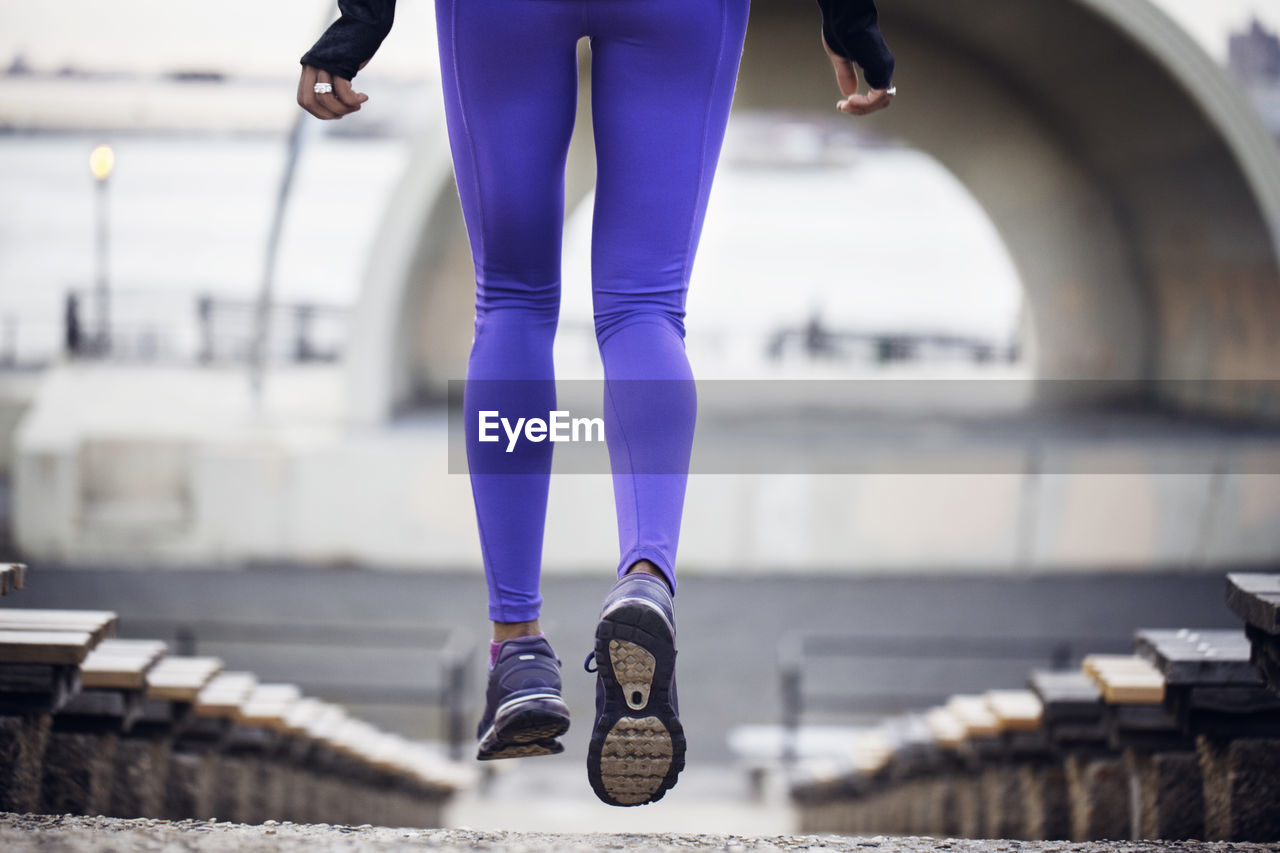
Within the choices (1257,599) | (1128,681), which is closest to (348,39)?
(1257,599)

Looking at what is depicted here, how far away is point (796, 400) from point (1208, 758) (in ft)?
45.2

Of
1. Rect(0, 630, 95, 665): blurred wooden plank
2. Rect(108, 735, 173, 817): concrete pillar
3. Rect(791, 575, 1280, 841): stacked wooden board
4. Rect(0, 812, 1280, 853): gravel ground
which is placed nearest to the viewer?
Rect(0, 812, 1280, 853): gravel ground

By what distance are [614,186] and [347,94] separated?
0.50 m

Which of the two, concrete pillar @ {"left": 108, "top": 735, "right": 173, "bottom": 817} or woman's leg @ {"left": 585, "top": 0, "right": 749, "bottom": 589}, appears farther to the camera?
concrete pillar @ {"left": 108, "top": 735, "right": 173, "bottom": 817}

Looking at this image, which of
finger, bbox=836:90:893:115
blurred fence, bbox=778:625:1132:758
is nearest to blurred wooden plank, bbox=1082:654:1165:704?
finger, bbox=836:90:893:115

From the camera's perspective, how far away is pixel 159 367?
19.0 m

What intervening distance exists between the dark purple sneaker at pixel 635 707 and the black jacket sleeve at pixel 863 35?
1.10 m

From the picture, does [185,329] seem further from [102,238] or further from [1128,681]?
[1128,681]

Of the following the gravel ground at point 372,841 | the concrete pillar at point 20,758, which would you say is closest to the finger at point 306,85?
the gravel ground at point 372,841

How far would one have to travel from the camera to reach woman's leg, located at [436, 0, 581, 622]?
1.89m

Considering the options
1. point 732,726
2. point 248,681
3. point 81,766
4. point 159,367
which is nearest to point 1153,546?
point 732,726

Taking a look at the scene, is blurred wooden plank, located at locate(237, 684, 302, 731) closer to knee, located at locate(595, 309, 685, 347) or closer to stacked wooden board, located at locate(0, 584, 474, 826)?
stacked wooden board, located at locate(0, 584, 474, 826)

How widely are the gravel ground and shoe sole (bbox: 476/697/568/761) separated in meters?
0.14

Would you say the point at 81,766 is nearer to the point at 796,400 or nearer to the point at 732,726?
the point at 732,726
